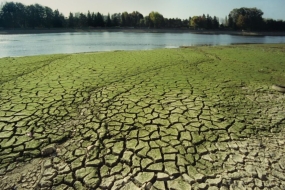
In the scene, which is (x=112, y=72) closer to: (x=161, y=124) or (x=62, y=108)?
(x=62, y=108)

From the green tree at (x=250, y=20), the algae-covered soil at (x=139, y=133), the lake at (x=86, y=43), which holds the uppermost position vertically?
the green tree at (x=250, y=20)

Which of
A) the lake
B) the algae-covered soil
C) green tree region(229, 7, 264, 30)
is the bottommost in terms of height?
the algae-covered soil

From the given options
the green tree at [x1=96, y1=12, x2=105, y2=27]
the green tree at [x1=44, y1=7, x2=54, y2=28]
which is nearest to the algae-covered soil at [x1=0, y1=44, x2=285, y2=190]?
the green tree at [x1=96, y1=12, x2=105, y2=27]

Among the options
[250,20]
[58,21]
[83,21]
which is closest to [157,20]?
[83,21]

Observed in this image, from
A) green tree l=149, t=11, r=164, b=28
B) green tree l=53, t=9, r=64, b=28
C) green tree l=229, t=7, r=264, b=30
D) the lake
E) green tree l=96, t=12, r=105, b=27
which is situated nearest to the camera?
the lake

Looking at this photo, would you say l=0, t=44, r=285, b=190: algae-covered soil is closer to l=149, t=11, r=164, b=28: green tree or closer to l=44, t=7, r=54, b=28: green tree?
Result: l=44, t=7, r=54, b=28: green tree

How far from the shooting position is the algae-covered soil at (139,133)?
281 centimetres

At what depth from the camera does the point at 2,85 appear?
6305 millimetres


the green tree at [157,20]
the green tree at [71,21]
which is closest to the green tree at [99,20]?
the green tree at [71,21]

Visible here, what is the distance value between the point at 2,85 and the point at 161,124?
17.7 feet

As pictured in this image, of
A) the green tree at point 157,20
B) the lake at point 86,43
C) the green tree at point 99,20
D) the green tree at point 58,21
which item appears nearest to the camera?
the lake at point 86,43

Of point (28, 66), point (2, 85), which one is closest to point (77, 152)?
point (2, 85)

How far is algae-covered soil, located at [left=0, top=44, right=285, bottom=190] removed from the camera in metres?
2.81

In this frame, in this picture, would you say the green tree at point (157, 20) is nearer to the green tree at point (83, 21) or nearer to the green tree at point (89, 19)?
the green tree at point (89, 19)
